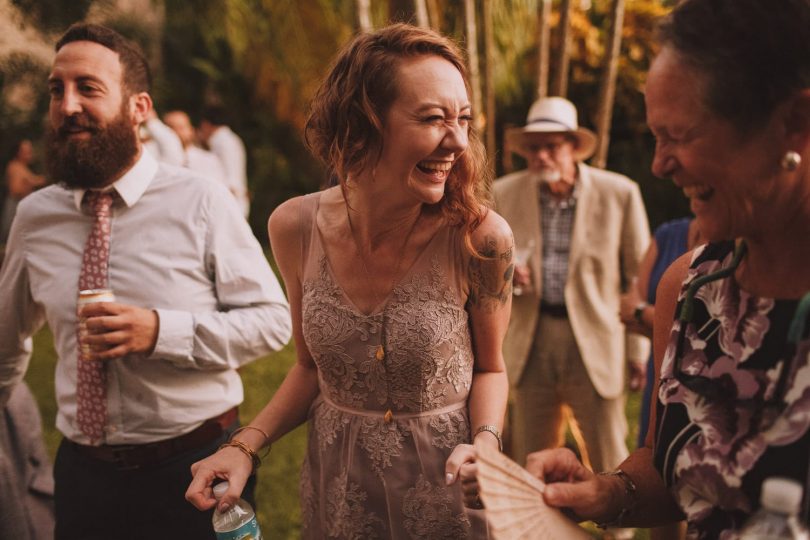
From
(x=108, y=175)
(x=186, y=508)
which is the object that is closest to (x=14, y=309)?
(x=108, y=175)

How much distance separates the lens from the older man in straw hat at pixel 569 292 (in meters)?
4.05

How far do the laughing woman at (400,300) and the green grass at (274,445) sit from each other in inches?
93.4

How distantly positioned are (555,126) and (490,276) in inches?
102

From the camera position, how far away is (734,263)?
4.45 ft

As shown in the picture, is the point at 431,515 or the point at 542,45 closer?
the point at 431,515

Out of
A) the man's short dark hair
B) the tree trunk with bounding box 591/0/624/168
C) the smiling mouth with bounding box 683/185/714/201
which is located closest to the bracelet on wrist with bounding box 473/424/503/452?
the smiling mouth with bounding box 683/185/714/201

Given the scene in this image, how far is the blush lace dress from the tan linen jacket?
2.15 metres

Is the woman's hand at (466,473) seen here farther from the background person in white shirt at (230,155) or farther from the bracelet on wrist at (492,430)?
the background person in white shirt at (230,155)

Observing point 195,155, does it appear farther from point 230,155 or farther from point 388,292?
point 388,292

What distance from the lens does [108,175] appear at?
2.46m

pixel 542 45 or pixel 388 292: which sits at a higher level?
pixel 542 45

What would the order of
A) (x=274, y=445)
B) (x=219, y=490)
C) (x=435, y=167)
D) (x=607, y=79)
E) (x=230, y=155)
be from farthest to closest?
1. (x=230, y=155)
2. (x=274, y=445)
3. (x=607, y=79)
4. (x=435, y=167)
5. (x=219, y=490)

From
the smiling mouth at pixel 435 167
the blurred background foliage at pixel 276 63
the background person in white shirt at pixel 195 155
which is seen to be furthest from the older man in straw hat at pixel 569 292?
the background person in white shirt at pixel 195 155

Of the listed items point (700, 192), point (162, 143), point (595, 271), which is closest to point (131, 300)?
point (700, 192)
